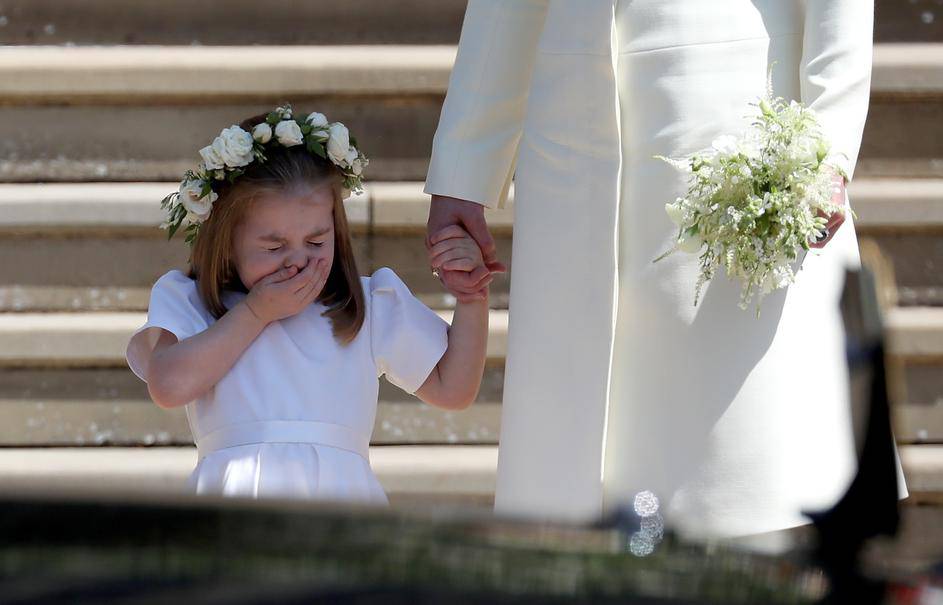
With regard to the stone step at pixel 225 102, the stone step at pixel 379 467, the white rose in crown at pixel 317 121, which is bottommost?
the stone step at pixel 379 467

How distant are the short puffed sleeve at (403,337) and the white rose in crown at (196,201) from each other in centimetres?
40

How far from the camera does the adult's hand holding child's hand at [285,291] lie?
2648 millimetres

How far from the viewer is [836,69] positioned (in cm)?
236

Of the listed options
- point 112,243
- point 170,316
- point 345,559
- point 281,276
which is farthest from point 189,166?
point 345,559

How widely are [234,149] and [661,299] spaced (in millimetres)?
939

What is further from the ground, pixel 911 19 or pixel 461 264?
pixel 911 19

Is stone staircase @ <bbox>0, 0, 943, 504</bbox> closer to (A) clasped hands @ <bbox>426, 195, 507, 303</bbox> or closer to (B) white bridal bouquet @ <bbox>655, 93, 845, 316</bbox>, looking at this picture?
(A) clasped hands @ <bbox>426, 195, 507, 303</bbox>

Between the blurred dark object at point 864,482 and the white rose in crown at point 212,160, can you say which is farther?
the white rose in crown at point 212,160

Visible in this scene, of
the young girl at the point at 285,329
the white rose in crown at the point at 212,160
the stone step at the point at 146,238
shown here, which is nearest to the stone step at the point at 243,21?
the stone step at the point at 146,238

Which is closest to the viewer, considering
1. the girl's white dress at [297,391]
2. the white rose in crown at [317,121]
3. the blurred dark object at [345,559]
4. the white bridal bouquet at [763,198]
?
the blurred dark object at [345,559]

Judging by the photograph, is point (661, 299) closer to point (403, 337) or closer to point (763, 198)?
point (763, 198)

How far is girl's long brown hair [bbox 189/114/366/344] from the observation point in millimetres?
2752

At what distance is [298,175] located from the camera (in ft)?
9.04

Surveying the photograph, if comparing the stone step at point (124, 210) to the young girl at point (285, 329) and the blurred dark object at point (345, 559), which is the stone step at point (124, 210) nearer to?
the young girl at point (285, 329)
